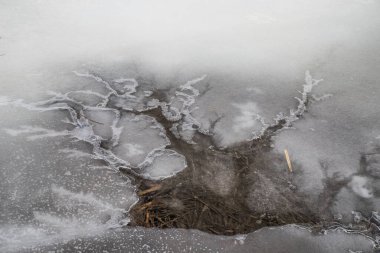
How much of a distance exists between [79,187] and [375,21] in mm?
5712

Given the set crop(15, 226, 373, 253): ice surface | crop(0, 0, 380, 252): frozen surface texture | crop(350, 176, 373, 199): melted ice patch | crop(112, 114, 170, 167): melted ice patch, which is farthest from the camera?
crop(112, 114, 170, 167): melted ice patch

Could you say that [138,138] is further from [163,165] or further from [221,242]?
[221,242]

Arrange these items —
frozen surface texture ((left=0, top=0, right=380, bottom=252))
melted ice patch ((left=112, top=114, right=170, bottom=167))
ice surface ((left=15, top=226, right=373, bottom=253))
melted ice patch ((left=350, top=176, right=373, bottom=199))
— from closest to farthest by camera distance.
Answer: ice surface ((left=15, top=226, right=373, bottom=253)) < frozen surface texture ((left=0, top=0, right=380, bottom=252)) < melted ice patch ((left=350, top=176, right=373, bottom=199)) < melted ice patch ((left=112, top=114, right=170, bottom=167))

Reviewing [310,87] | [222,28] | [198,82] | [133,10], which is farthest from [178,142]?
[133,10]

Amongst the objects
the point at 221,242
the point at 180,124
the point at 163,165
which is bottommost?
the point at 221,242

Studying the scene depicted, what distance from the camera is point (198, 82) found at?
13.7ft

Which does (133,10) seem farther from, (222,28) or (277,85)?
(277,85)

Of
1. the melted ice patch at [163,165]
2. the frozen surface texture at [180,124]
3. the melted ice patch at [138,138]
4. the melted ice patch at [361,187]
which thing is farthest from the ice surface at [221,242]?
the melted ice patch at [138,138]

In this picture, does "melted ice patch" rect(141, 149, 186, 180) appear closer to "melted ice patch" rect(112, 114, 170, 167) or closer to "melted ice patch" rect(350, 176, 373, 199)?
"melted ice patch" rect(112, 114, 170, 167)

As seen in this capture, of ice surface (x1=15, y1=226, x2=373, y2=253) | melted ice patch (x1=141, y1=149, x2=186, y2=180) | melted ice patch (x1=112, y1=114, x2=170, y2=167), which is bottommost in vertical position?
ice surface (x1=15, y1=226, x2=373, y2=253)

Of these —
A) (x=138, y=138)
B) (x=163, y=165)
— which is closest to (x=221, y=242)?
(x=163, y=165)

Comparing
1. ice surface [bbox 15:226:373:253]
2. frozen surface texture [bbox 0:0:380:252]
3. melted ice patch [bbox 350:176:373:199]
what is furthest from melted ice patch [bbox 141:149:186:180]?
melted ice patch [bbox 350:176:373:199]

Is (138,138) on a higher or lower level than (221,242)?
higher

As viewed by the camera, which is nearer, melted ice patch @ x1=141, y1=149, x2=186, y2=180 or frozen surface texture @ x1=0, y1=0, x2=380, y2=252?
frozen surface texture @ x1=0, y1=0, x2=380, y2=252
